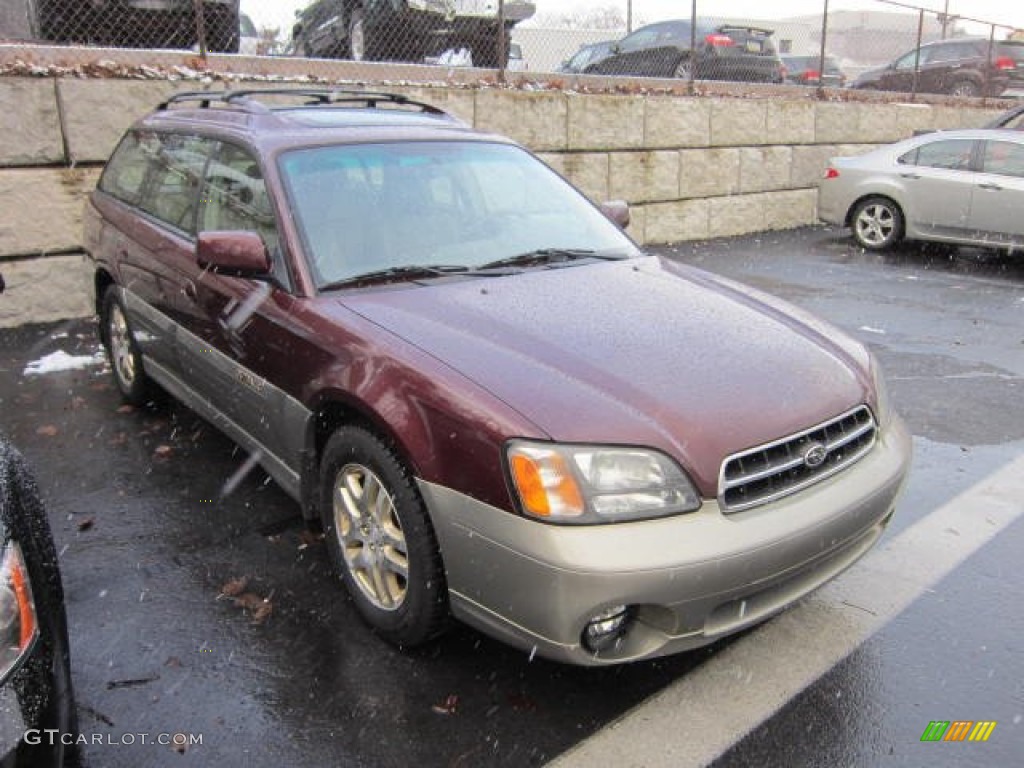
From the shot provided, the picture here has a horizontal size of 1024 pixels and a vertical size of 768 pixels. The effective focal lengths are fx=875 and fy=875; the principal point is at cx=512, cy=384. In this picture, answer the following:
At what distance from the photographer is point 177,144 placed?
179 inches

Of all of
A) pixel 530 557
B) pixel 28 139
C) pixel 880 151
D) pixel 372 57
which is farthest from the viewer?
pixel 880 151

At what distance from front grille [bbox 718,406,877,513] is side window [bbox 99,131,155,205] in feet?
12.4

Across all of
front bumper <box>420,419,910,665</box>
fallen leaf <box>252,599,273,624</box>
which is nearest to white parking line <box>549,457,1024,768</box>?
front bumper <box>420,419,910,665</box>

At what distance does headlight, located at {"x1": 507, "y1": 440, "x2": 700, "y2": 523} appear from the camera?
93.7 inches

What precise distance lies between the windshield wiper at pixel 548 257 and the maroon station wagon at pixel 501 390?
1cm

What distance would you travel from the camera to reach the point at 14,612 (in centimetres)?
184

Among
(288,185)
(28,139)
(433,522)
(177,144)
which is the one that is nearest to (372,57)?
(28,139)

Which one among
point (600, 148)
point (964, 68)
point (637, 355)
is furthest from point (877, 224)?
point (964, 68)

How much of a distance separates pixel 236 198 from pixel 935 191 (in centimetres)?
950

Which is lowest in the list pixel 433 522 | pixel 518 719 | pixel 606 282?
pixel 518 719

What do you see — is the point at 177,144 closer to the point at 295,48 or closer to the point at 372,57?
the point at 372,57

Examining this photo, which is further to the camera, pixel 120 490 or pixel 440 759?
pixel 120 490

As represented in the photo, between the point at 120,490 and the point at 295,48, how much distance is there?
30.6ft

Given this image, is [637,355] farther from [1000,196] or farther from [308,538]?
[1000,196]
